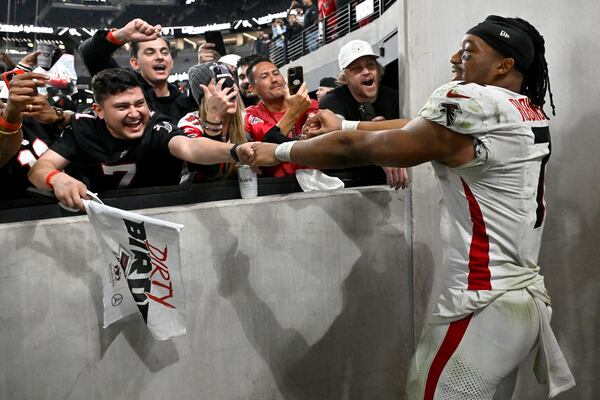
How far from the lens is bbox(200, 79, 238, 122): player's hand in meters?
3.21

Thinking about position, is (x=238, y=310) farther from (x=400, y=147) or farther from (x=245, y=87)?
(x=245, y=87)

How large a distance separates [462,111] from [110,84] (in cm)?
177

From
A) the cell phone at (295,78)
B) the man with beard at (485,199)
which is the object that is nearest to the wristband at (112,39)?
the cell phone at (295,78)

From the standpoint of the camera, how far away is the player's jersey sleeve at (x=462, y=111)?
226 centimetres

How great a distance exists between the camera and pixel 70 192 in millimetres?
2715

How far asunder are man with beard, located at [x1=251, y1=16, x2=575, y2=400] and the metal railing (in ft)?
14.9

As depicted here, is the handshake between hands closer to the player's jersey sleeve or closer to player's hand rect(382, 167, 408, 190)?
player's hand rect(382, 167, 408, 190)

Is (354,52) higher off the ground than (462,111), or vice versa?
(354,52)

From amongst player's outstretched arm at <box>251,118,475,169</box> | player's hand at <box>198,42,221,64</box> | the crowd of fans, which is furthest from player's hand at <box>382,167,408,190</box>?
player's hand at <box>198,42,221,64</box>

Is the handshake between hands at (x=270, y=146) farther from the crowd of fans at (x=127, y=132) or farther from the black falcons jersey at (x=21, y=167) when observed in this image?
the black falcons jersey at (x=21, y=167)

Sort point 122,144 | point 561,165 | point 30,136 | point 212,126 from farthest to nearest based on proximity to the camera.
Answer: point 561,165 → point 30,136 → point 212,126 → point 122,144

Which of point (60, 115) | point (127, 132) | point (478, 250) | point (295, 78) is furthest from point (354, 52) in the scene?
point (478, 250)

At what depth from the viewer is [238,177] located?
10.9ft

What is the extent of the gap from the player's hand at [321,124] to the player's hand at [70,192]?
1.10m
